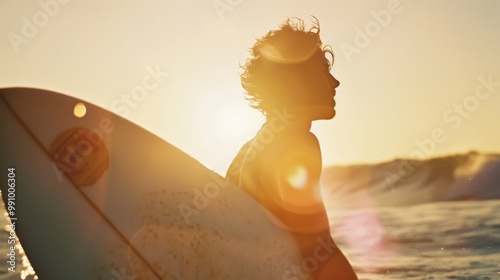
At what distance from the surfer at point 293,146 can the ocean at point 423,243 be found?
3.13 m

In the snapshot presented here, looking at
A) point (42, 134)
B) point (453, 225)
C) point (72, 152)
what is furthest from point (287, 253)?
point (453, 225)

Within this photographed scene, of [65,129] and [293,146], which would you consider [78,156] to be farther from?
[293,146]

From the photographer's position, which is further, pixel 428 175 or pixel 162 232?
pixel 428 175

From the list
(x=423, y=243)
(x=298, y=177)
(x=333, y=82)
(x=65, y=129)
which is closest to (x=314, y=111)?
(x=333, y=82)

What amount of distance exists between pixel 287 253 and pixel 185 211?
1.76 ft

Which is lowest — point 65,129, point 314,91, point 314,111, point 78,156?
point 78,156

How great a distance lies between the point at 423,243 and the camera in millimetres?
8203

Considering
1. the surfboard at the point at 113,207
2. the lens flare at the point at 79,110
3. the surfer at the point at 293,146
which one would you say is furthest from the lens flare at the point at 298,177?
the lens flare at the point at 79,110

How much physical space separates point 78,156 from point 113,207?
297mm

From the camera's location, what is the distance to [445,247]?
7.79 metres

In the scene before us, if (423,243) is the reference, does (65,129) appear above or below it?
above

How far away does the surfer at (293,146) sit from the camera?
2639mm

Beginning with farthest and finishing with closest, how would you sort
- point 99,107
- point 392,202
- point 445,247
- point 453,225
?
point 392,202, point 453,225, point 445,247, point 99,107

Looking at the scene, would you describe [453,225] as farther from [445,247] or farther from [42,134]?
[42,134]
